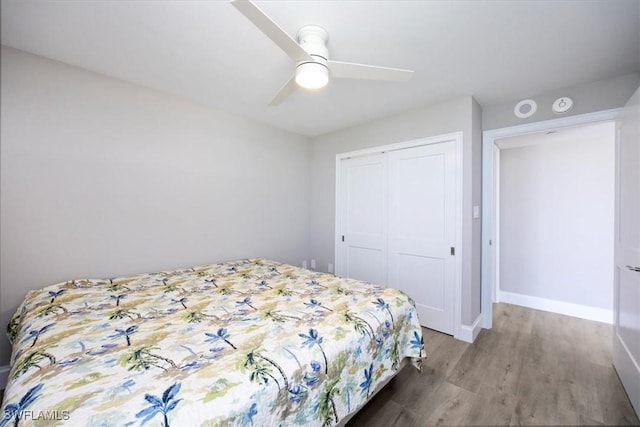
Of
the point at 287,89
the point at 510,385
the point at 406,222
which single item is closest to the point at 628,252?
the point at 510,385

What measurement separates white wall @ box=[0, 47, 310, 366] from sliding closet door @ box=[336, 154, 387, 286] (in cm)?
116

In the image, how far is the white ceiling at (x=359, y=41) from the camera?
1.44 metres

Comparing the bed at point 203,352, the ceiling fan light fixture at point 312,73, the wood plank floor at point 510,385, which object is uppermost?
the ceiling fan light fixture at point 312,73

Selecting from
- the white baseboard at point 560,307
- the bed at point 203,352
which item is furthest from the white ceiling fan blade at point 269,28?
the white baseboard at point 560,307

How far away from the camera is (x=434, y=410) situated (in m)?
1.64

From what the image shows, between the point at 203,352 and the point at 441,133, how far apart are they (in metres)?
2.74

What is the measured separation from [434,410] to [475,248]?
1.59 metres

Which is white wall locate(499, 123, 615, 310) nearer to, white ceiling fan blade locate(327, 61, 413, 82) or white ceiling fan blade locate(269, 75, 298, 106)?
white ceiling fan blade locate(327, 61, 413, 82)

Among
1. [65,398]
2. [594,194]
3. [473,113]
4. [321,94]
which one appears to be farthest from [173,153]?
[594,194]

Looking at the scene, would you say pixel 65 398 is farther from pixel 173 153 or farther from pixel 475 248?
pixel 475 248

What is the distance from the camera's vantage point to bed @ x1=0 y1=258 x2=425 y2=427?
817mm

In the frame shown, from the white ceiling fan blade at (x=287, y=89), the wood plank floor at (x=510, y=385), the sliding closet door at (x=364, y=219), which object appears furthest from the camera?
the sliding closet door at (x=364, y=219)

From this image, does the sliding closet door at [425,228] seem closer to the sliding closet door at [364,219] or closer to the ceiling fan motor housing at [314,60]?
the sliding closet door at [364,219]

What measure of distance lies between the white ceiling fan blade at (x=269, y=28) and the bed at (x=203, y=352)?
142 cm
